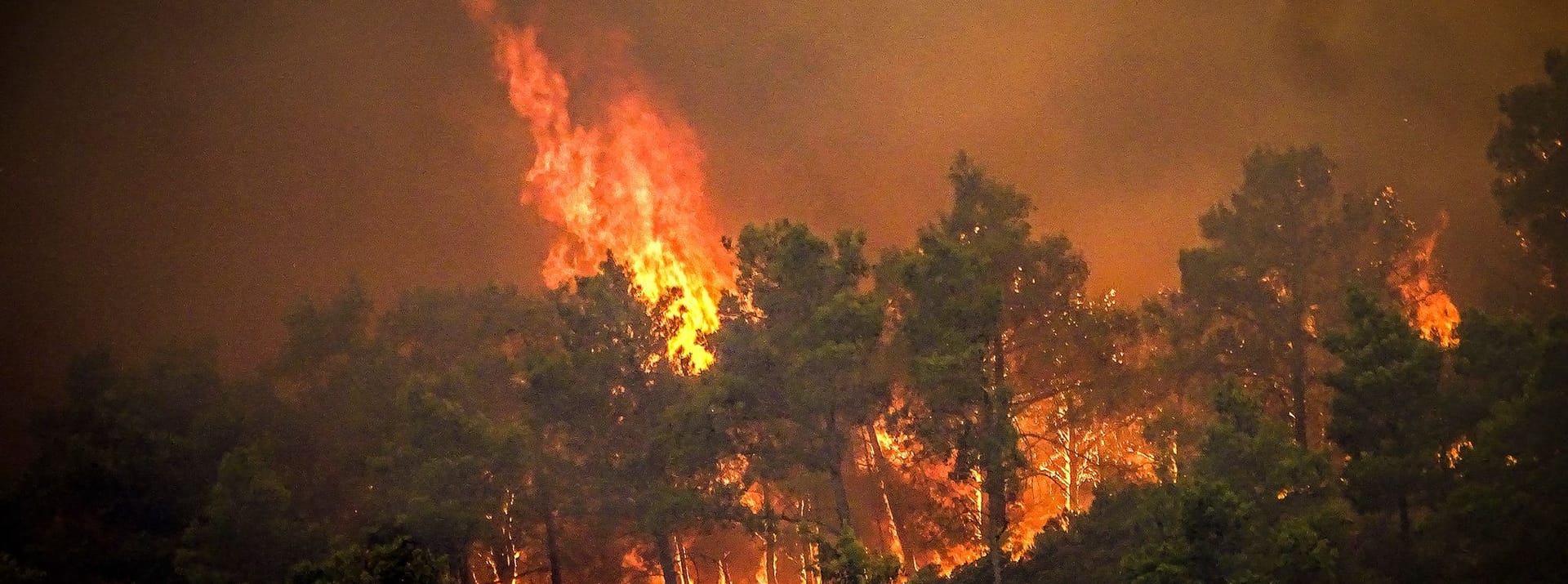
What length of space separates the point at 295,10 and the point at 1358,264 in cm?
5166

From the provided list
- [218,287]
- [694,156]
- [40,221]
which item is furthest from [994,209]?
[40,221]

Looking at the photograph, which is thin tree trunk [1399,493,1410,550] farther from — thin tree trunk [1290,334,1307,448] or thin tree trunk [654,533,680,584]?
thin tree trunk [654,533,680,584]

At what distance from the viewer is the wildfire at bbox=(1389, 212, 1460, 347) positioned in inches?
1038

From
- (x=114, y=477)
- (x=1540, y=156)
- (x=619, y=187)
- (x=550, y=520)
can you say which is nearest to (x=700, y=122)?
(x=619, y=187)

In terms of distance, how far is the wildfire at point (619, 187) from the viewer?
4191cm

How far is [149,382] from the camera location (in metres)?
25.0

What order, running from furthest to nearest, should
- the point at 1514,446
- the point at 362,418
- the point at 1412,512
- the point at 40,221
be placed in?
the point at 40,221 < the point at 362,418 < the point at 1412,512 < the point at 1514,446

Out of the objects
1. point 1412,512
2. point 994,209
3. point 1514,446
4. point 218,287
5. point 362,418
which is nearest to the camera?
point 1514,446

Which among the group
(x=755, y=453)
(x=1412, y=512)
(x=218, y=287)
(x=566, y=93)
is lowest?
(x=1412, y=512)

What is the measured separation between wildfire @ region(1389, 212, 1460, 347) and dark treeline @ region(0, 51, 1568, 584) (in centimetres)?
29

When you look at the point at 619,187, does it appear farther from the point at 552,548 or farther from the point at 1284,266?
the point at 1284,266

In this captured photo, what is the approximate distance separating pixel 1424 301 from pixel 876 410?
1593 centimetres

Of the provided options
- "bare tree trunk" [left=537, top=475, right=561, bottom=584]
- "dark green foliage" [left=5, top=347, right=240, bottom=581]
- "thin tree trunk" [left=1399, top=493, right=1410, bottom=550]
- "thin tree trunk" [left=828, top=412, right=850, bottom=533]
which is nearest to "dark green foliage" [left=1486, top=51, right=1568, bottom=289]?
"thin tree trunk" [left=1399, top=493, right=1410, bottom=550]

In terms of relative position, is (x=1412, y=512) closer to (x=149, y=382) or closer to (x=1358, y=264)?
(x=1358, y=264)
